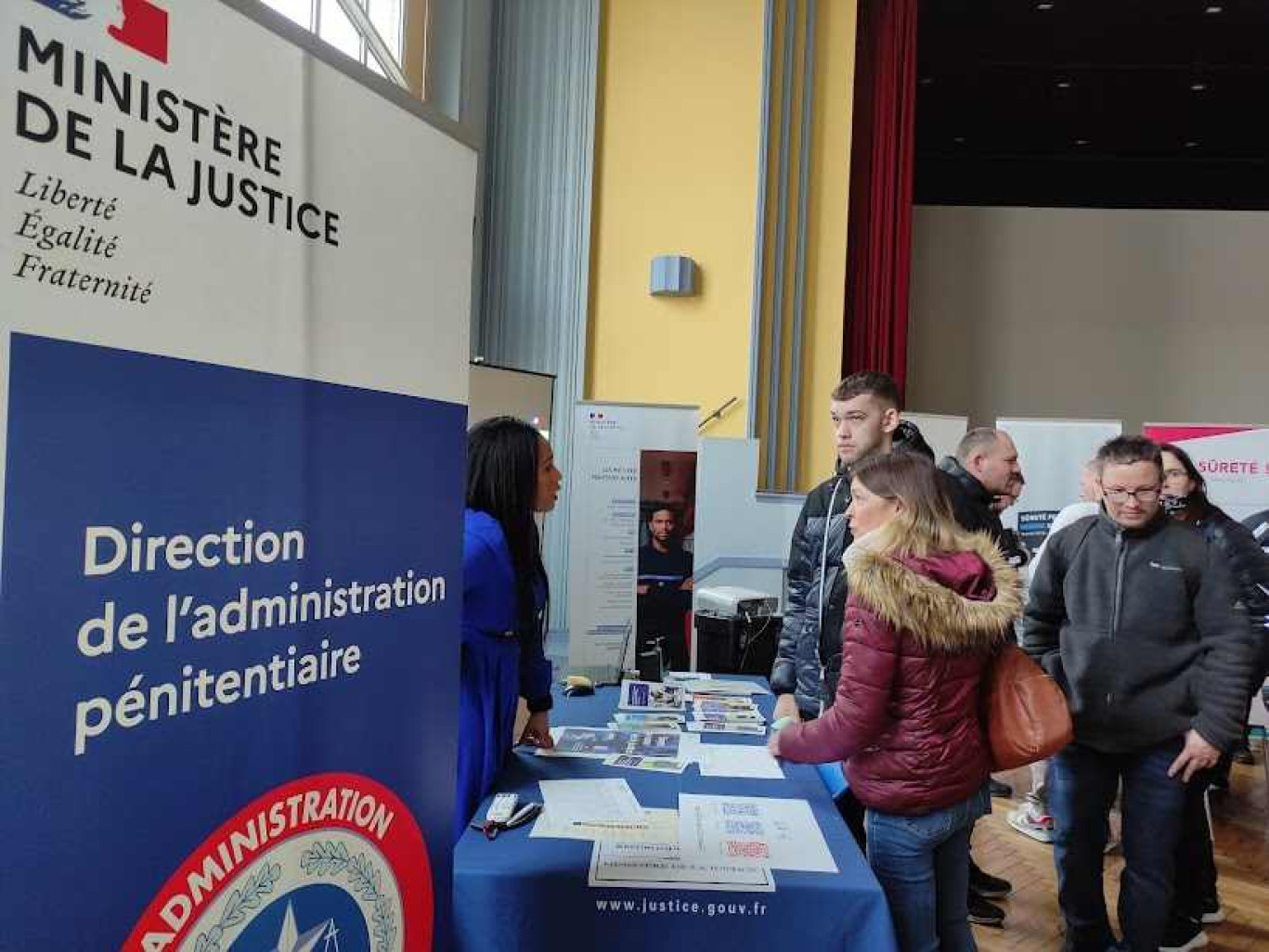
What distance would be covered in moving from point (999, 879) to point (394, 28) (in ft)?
15.0

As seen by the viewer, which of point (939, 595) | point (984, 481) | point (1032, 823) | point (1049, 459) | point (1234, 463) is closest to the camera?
point (939, 595)

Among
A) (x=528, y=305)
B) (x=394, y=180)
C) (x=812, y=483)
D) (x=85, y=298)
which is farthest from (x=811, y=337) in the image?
(x=85, y=298)

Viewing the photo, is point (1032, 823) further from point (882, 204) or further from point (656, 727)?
point (882, 204)

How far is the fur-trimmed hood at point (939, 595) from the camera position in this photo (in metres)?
1.41

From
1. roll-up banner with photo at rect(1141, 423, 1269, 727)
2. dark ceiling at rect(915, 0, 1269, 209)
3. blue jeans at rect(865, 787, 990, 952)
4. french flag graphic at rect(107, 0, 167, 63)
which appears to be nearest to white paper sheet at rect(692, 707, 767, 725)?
blue jeans at rect(865, 787, 990, 952)

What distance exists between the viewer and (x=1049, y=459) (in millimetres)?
5539

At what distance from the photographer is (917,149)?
917 cm

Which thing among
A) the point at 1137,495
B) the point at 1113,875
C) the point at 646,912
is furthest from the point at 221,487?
the point at 1113,875

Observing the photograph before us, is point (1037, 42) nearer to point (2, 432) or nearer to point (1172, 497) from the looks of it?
point (1172, 497)

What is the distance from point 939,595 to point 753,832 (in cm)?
49

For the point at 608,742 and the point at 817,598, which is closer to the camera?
the point at 608,742

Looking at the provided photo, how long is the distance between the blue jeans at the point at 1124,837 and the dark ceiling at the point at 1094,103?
6.07 meters

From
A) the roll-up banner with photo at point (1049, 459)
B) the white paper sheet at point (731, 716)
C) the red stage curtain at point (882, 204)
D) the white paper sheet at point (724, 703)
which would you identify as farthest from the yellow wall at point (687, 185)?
the white paper sheet at point (731, 716)

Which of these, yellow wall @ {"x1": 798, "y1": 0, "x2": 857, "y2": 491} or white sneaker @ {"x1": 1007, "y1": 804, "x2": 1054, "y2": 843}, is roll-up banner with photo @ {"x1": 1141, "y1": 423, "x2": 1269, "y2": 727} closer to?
yellow wall @ {"x1": 798, "y1": 0, "x2": 857, "y2": 491}
